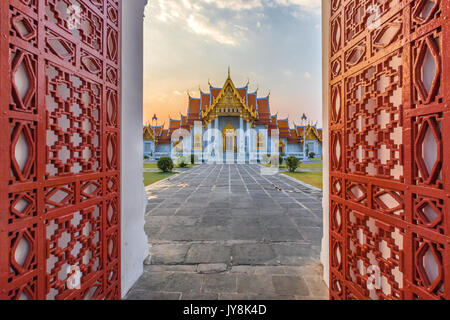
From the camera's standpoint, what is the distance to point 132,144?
8.96 ft

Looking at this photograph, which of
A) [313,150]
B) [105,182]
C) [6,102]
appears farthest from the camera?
[313,150]

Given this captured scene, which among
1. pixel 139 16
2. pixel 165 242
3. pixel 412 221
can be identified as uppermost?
pixel 139 16

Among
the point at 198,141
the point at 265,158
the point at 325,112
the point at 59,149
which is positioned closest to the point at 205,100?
the point at 198,141

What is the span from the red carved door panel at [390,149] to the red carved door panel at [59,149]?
8.43 ft

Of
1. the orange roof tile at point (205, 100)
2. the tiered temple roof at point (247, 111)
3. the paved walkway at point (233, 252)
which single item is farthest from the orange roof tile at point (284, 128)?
the paved walkway at point (233, 252)

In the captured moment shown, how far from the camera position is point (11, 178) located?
131 centimetres

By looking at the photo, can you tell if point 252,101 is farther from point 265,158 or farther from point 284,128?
point 265,158

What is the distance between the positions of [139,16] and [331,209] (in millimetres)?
3671

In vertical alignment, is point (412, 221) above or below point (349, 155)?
below

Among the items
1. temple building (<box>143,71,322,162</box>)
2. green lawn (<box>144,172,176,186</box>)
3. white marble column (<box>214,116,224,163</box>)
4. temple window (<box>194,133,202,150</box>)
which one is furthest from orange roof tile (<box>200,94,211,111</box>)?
green lawn (<box>144,172,176,186</box>)
